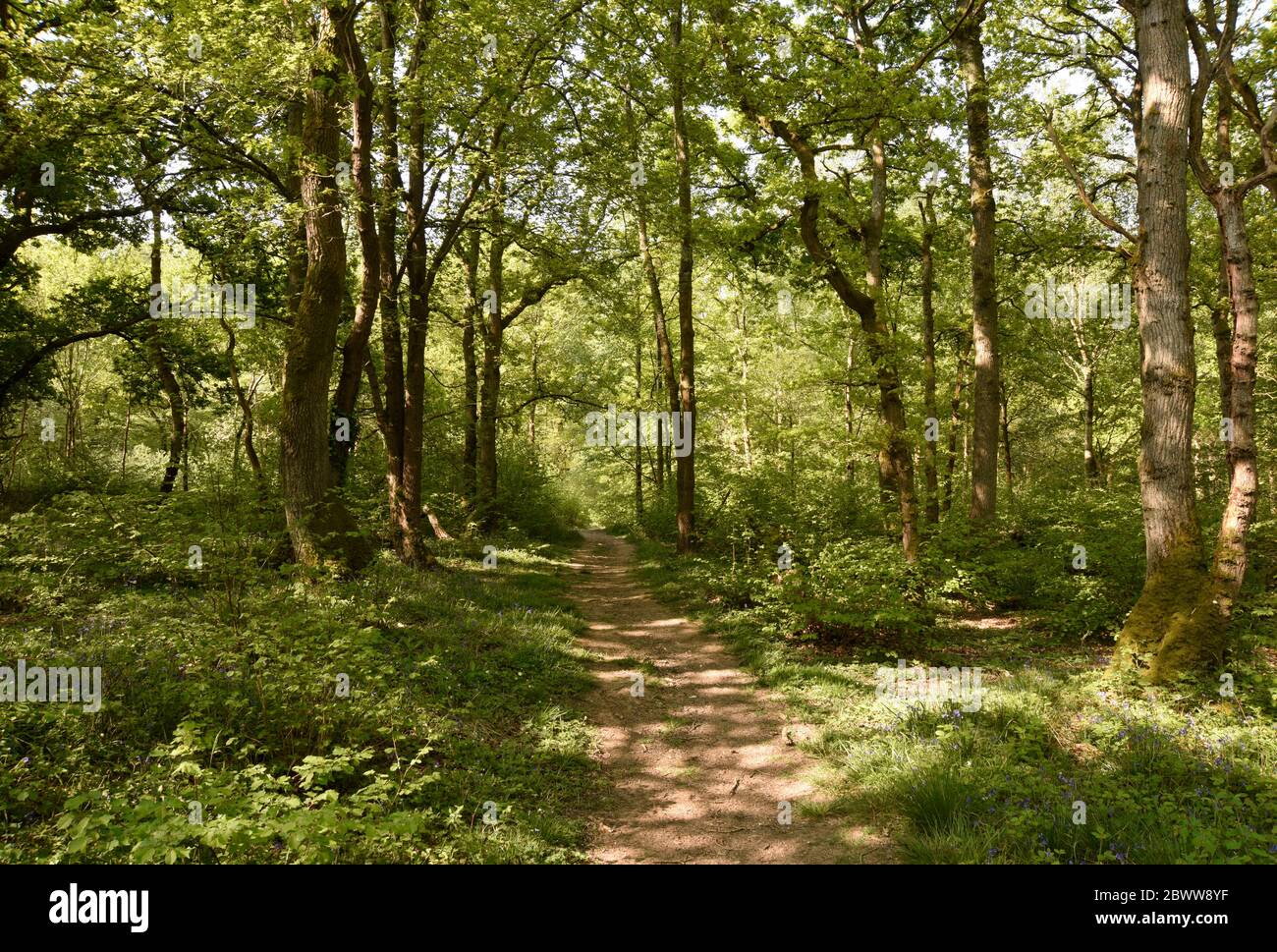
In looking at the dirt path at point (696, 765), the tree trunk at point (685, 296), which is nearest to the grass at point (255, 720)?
the dirt path at point (696, 765)

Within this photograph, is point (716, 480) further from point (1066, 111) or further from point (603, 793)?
point (603, 793)

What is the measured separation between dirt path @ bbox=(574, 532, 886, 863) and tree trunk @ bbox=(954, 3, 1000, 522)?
7349mm

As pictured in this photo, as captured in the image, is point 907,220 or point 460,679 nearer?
point 460,679

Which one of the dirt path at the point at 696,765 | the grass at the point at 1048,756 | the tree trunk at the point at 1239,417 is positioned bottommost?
the dirt path at the point at 696,765

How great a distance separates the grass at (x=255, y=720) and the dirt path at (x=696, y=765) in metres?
0.40

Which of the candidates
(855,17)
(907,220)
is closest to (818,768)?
(855,17)

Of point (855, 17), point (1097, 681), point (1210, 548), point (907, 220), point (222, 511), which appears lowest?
point (1097, 681)

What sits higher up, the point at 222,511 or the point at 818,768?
the point at 222,511

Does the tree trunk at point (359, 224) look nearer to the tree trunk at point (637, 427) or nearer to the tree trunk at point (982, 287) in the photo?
the tree trunk at point (982, 287)

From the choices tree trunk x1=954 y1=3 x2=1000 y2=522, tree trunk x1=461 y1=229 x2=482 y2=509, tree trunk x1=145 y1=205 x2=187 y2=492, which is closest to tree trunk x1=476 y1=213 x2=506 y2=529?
tree trunk x1=461 y1=229 x2=482 y2=509

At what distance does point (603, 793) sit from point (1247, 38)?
16090 mm

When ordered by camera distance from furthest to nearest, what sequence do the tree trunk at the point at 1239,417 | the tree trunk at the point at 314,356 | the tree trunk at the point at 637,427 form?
the tree trunk at the point at 637,427 < the tree trunk at the point at 314,356 < the tree trunk at the point at 1239,417

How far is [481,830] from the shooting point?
170 inches

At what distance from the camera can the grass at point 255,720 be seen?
11.6 feet
